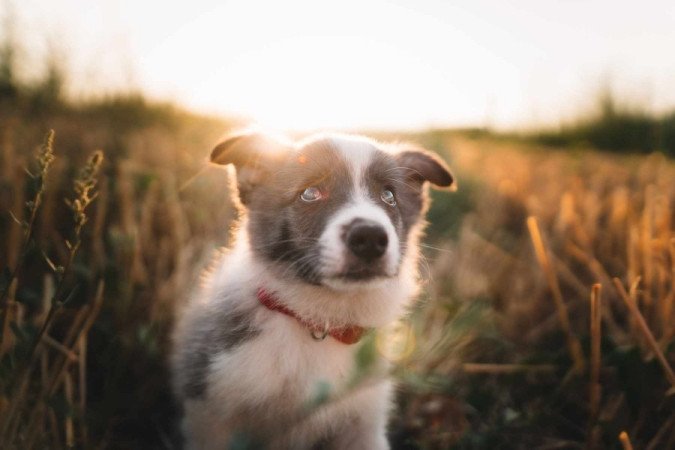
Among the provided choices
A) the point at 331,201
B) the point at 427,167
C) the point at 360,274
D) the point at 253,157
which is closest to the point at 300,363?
the point at 360,274

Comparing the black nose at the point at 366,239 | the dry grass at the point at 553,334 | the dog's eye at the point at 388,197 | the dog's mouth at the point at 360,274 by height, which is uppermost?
the dog's eye at the point at 388,197

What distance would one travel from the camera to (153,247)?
387 cm

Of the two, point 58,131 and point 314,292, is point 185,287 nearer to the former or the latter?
point 314,292

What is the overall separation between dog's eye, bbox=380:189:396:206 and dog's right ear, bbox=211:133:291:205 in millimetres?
526

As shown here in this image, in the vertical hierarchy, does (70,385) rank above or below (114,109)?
below

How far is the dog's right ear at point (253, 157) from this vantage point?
9.24 feet

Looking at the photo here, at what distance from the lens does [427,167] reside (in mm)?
3088

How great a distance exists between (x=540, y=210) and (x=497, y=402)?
2554mm

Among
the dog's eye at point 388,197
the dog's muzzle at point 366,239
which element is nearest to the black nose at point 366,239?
the dog's muzzle at point 366,239

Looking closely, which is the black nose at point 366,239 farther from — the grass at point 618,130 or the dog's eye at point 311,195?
the grass at point 618,130

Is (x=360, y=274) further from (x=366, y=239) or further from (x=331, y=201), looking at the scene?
(x=331, y=201)

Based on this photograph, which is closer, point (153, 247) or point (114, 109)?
point (153, 247)

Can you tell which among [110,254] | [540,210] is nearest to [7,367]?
[110,254]

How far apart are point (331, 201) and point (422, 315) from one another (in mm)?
1074
